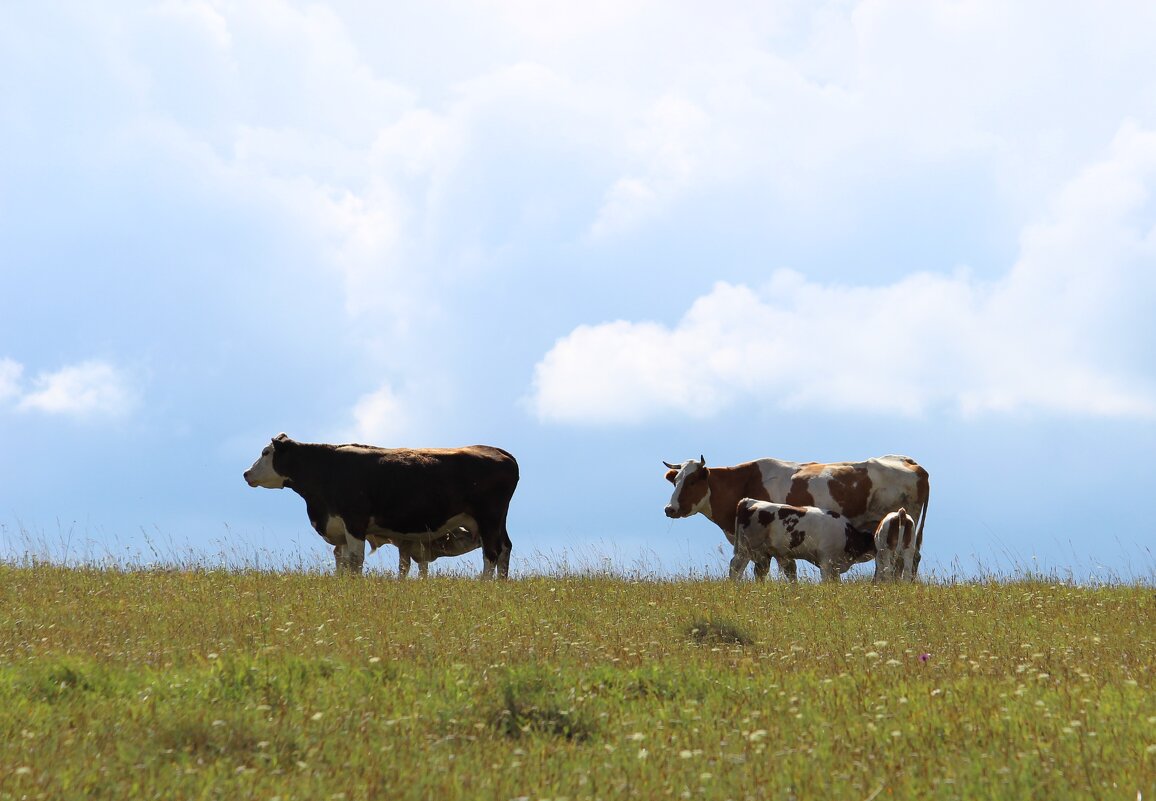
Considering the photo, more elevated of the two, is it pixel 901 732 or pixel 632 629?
pixel 632 629

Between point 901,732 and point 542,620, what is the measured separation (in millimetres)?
5961

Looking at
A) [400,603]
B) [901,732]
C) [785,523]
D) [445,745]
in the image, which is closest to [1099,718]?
[901,732]

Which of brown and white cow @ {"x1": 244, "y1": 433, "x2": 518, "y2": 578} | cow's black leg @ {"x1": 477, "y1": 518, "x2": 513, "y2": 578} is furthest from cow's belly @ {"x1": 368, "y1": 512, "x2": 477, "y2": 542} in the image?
cow's black leg @ {"x1": 477, "y1": 518, "x2": 513, "y2": 578}

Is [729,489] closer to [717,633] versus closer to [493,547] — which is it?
[493,547]

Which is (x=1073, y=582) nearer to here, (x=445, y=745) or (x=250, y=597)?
(x=250, y=597)

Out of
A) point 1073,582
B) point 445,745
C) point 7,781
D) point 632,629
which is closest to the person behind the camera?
point 7,781

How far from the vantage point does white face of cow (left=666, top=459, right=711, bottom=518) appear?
23859 millimetres

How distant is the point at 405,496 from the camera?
2139cm

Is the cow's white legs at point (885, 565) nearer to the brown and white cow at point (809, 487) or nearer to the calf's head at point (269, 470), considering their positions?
the brown and white cow at point (809, 487)

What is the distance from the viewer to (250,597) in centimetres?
1500

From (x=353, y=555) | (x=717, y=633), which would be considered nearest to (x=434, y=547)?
(x=353, y=555)

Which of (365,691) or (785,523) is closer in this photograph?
(365,691)

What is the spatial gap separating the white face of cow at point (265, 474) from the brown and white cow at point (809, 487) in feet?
25.0

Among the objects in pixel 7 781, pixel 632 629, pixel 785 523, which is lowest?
pixel 7 781
